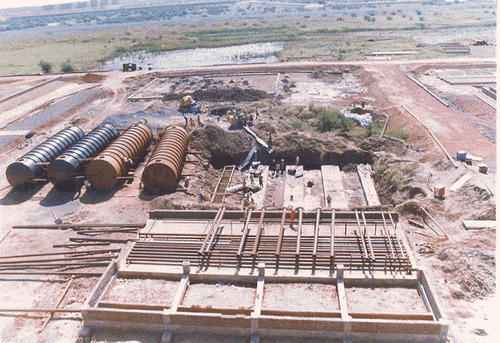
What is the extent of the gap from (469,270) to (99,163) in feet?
63.3

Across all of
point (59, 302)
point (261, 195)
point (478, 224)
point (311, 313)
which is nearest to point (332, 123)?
point (261, 195)

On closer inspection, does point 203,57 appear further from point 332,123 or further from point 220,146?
point 220,146

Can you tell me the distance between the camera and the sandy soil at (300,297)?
13023 millimetres

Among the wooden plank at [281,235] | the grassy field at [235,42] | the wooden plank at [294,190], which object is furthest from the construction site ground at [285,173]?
the grassy field at [235,42]

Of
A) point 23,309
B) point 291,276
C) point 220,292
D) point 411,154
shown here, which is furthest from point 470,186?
point 23,309

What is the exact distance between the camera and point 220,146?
28781mm

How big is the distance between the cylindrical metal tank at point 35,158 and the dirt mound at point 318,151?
48.8 ft

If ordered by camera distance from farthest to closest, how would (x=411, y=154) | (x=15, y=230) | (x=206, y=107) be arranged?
(x=206, y=107) → (x=411, y=154) → (x=15, y=230)

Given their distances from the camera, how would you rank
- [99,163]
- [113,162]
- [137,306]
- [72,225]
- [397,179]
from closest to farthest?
1. [137,306]
2. [72,225]
3. [99,163]
4. [113,162]
5. [397,179]

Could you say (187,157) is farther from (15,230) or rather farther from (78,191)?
(15,230)

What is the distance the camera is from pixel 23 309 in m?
14.2

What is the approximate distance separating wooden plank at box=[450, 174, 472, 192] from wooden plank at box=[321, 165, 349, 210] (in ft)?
19.0

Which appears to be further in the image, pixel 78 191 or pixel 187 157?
pixel 187 157

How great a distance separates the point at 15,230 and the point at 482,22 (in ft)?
359
